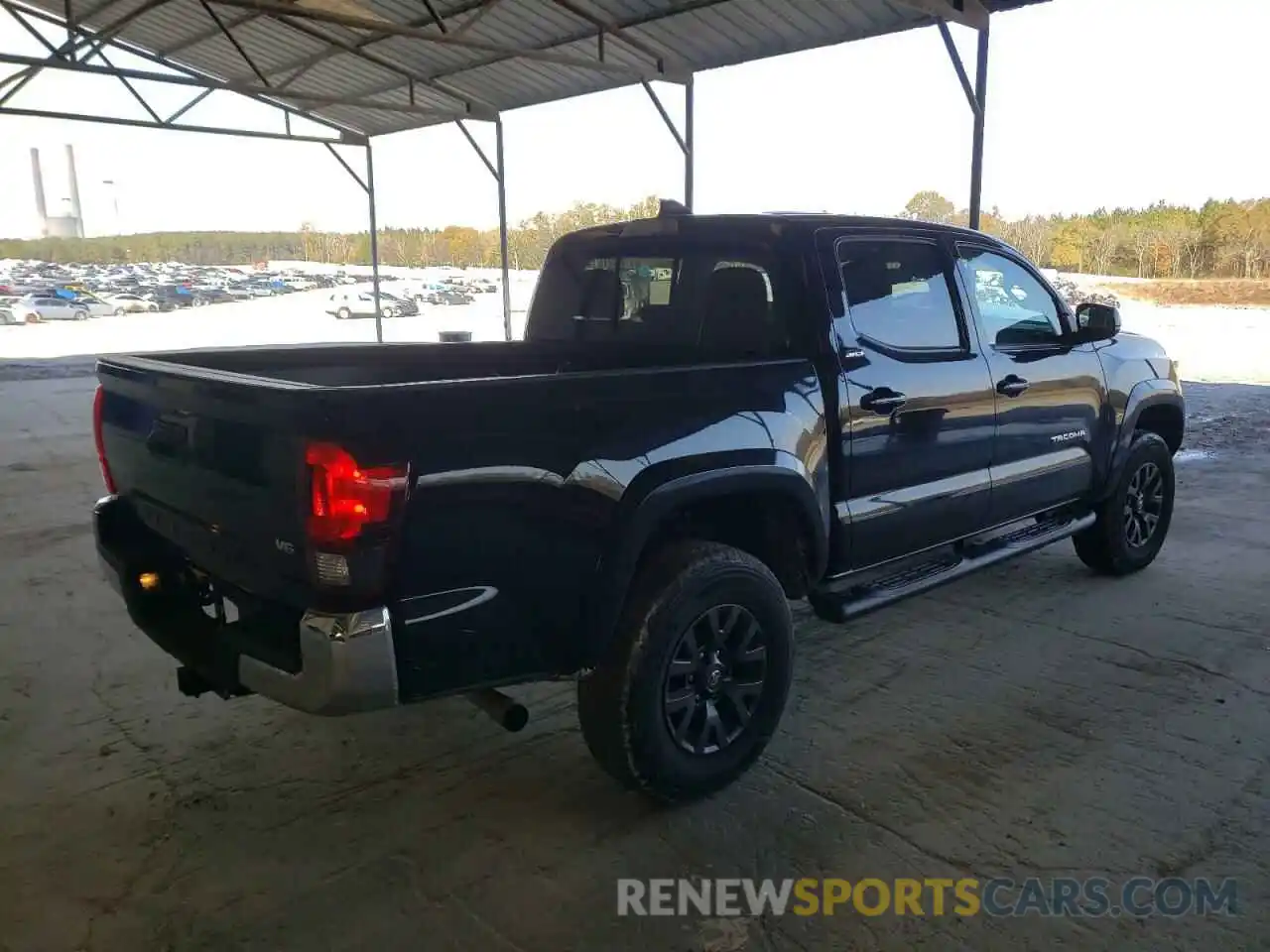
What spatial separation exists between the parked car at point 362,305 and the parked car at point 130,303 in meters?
5.84

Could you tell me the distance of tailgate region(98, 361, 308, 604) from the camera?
84.3 inches

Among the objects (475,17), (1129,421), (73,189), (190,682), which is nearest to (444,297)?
(73,189)

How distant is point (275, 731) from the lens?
3.35m

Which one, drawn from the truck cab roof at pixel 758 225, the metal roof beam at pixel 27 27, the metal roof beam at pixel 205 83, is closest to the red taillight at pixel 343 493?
the truck cab roof at pixel 758 225

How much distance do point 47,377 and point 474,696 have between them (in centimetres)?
1638

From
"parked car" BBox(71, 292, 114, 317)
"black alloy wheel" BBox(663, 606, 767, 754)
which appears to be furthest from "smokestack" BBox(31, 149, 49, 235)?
"black alloy wheel" BBox(663, 606, 767, 754)

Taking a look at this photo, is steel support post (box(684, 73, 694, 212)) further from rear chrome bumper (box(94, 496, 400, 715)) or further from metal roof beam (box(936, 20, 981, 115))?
rear chrome bumper (box(94, 496, 400, 715))

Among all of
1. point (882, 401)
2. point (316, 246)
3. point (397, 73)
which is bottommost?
point (882, 401)

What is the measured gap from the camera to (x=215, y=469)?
7.84 ft

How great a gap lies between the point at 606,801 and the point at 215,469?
5.10 feet

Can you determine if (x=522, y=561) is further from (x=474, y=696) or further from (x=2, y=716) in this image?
(x=2, y=716)

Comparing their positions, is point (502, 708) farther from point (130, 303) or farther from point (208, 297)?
point (208, 297)

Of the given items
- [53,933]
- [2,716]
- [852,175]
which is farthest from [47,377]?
[852,175]

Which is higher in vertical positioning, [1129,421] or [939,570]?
[1129,421]
